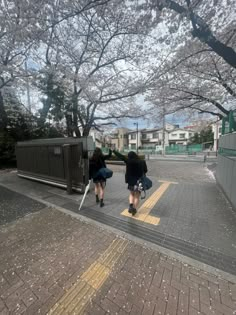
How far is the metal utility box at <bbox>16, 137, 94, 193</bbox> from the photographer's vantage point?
5.37 m

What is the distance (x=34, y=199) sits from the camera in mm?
5094

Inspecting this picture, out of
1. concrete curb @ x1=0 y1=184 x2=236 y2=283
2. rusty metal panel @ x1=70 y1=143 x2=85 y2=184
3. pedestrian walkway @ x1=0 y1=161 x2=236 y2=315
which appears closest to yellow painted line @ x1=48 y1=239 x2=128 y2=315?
pedestrian walkway @ x1=0 y1=161 x2=236 y2=315

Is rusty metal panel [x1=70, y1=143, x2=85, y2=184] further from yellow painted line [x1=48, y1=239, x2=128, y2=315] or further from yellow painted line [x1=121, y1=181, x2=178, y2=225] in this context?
yellow painted line [x1=48, y1=239, x2=128, y2=315]

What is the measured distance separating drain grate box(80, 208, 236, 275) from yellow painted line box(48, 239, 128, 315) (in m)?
0.62

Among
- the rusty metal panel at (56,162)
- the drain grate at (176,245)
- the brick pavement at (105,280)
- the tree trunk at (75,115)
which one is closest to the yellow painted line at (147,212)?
the drain grate at (176,245)

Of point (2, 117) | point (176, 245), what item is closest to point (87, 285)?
point (176, 245)

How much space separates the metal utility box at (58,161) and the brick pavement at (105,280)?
257cm

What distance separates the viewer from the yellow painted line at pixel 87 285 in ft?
5.70

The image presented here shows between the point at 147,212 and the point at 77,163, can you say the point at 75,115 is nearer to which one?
the point at 77,163

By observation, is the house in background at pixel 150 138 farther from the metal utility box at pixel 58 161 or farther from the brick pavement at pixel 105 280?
the brick pavement at pixel 105 280

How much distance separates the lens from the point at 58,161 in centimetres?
614

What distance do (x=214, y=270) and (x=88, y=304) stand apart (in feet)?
5.65

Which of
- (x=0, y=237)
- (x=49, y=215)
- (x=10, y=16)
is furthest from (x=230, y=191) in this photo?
(x=10, y=16)

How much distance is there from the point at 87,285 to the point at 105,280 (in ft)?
0.75
